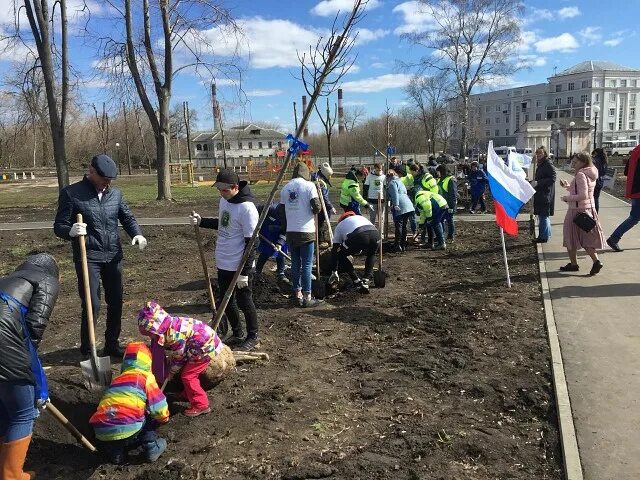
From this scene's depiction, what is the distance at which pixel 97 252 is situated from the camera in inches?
187

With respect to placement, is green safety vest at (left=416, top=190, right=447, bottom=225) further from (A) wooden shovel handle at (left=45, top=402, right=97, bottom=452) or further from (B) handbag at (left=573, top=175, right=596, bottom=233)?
(A) wooden shovel handle at (left=45, top=402, right=97, bottom=452)

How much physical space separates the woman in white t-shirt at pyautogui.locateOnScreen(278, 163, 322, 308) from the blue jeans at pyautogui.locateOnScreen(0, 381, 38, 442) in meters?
3.85

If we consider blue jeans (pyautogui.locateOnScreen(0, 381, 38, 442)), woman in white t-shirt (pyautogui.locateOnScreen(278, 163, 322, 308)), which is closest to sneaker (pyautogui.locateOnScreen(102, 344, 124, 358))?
blue jeans (pyautogui.locateOnScreen(0, 381, 38, 442))

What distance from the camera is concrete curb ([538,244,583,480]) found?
3.14 m

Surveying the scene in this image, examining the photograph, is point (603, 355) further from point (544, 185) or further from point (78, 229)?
point (544, 185)

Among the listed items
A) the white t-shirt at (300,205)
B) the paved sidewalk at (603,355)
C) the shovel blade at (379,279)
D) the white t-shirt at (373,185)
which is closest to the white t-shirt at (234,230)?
the white t-shirt at (300,205)

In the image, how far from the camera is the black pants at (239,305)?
5.09m

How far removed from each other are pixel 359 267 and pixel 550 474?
574 centimetres

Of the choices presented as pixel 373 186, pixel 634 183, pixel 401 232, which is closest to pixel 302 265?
pixel 401 232

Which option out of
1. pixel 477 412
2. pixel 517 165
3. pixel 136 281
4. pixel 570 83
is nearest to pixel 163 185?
pixel 136 281

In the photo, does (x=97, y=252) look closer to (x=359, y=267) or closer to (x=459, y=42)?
(x=359, y=267)

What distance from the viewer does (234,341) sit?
210 inches

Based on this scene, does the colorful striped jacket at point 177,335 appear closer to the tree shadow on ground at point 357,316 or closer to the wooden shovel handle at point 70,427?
the wooden shovel handle at point 70,427

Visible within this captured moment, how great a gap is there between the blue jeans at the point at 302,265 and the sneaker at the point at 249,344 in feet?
4.63
